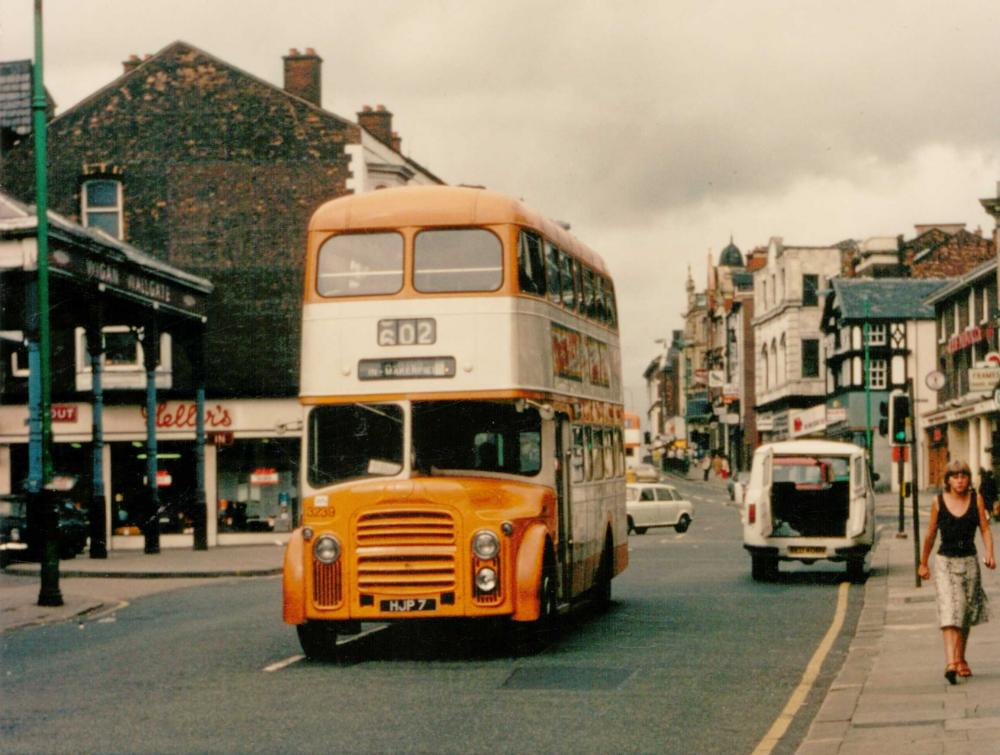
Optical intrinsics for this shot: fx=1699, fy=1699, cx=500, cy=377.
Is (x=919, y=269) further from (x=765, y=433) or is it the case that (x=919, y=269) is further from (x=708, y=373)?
(x=708, y=373)

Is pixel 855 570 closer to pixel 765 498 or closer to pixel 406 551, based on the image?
pixel 765 498

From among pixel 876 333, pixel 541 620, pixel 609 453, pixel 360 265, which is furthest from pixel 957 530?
pixel 876 333

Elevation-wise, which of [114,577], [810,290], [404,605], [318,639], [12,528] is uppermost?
[810,290]

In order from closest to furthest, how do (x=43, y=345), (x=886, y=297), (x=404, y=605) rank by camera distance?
(x=404, y=605) < (x=43, y=345) < (x=886, y=297)

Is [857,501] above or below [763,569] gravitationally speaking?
above

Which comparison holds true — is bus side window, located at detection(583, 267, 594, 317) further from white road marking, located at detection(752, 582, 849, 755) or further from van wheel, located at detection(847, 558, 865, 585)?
van wheel, located at detection(847, 558, 865, 585)

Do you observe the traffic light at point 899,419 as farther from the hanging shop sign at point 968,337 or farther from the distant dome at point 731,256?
the distant dome at point 731,256

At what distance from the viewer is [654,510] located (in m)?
51.5

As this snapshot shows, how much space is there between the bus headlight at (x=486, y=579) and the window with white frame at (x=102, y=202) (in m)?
32.8

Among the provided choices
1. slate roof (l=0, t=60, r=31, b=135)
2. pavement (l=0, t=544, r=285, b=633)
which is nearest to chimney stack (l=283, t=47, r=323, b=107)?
slate roof (l=0, t=60, r=31, b=135)

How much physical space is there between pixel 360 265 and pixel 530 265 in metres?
1.66

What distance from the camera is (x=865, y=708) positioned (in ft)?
37.7

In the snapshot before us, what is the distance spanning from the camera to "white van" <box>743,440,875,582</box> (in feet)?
85.0

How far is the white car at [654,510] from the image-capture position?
51.3 m
